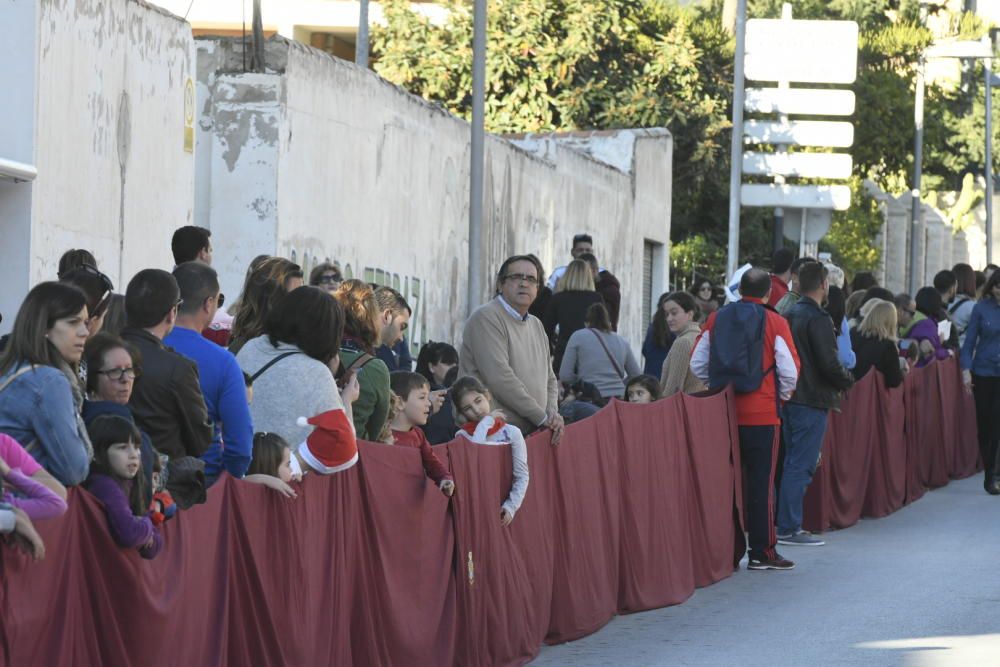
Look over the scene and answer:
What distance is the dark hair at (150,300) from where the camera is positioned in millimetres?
7246

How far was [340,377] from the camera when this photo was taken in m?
8.70

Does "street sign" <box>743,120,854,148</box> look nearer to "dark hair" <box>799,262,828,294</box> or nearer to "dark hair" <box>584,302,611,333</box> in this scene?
"dark hair" <box>799,262,828,294</box>

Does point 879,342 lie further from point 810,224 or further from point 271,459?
point 271,459

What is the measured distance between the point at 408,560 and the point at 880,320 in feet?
30.8

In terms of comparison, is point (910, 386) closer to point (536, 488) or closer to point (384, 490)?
point (536, 488)

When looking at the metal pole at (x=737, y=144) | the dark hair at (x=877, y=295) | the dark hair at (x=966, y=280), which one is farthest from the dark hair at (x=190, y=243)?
the metal pole at (x=737, y=144)

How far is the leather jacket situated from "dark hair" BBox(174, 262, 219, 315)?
7175mm

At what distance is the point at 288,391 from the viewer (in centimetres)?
791

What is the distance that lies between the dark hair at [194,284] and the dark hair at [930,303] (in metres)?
12.8

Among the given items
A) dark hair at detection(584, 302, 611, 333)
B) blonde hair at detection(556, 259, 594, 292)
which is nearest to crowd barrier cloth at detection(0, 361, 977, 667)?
dark hair at detection(584, 302, 611, 333)

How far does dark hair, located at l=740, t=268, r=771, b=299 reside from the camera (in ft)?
43.4

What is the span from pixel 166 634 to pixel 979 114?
56.6 meters

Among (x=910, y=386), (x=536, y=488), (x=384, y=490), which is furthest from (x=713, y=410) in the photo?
(x=910, y=386)

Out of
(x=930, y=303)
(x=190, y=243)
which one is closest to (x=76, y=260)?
(x=190, y=243)
